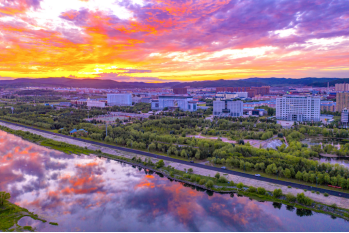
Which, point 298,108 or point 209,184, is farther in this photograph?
point 298,108

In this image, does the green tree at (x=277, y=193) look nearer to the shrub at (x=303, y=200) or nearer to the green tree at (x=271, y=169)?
the shrub at (x=303, y=200)

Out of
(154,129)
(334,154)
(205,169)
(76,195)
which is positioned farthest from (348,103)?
(76,195)

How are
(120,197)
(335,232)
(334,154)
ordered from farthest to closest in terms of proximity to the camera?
(334,154) → (120,197) → (335,232)

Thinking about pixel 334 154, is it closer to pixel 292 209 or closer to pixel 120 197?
pixel 292 209

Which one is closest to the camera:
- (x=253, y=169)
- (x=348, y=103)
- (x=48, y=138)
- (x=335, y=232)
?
(x=335, y=232)

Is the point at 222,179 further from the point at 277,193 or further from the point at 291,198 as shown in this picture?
the point at 291,198

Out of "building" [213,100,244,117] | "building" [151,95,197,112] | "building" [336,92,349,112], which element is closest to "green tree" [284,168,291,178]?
"building" [213,100,244,117]

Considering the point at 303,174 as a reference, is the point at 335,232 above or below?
below

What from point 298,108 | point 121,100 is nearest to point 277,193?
point 298,108
